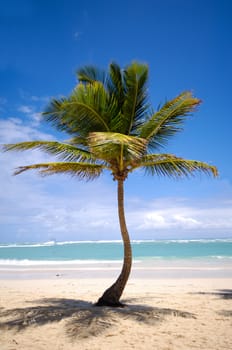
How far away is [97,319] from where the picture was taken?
6172mm

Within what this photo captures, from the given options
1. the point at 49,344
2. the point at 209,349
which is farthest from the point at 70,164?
the point at 209,349

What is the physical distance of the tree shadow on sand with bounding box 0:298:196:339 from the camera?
5.75 meters

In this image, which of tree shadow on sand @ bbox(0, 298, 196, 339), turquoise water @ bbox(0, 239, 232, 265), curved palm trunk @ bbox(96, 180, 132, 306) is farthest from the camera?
turquoise water @ bbox(0, 239, 232, 265)

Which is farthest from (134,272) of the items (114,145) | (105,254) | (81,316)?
(105,254)

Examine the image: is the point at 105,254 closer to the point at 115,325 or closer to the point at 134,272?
the point at 134,272

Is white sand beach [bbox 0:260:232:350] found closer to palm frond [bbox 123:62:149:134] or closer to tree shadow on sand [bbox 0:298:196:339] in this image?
tree shadow on sand [bbox 0:298:196:339]

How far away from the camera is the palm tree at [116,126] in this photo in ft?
23.6

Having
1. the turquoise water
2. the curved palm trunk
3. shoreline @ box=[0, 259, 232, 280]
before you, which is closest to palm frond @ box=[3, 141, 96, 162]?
the curved palm trunk

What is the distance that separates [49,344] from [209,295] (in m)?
6.08

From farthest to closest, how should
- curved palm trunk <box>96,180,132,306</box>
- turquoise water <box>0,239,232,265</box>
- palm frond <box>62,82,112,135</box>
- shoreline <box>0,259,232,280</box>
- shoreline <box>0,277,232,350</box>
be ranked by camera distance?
turquoise water <box>0,239,232,265</box>
shoreline <box>0,259,232,280</box>
curved palm trunk <box>96,180,132,306</box>
palm frond <box>62,82,112,135</box>
shoreline <box>0,277,232,350</box>

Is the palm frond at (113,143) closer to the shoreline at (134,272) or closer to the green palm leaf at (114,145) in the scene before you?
the green palm leaf at (114,145)

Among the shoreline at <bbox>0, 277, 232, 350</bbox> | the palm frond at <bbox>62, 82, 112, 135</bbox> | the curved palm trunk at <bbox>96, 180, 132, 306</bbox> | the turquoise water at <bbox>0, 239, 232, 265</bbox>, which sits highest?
the palm frond at <bbox>62, 82, 112, 135</bbox>

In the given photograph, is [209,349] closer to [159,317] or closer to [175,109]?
[159,317]

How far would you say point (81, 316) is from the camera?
6.39 meters
